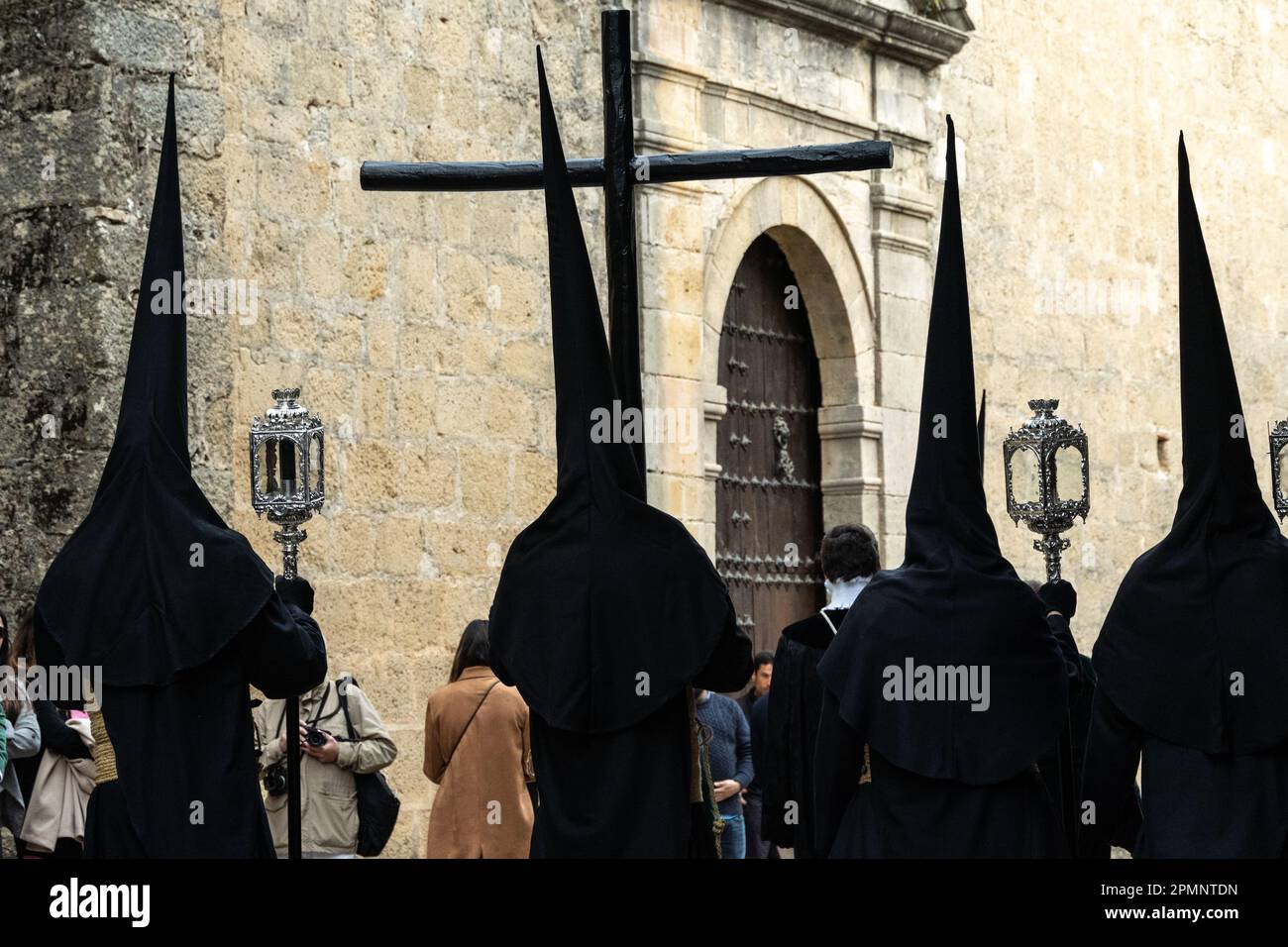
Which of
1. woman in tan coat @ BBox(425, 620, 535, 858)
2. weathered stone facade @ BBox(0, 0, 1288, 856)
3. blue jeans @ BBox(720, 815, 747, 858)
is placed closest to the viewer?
woman in tan coat @ BBox(425, 620, 535, 858)

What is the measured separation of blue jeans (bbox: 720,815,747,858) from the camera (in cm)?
952

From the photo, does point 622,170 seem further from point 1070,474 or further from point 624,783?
point 1070,474

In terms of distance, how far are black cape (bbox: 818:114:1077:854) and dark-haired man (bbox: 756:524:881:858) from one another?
144 centimetres

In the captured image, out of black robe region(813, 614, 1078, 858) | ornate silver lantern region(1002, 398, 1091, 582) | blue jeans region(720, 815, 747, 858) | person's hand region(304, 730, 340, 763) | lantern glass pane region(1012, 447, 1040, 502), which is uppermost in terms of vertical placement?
lantern glass pane region(1012, 447, 1040, 502)

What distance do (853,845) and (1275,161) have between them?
1227 cm

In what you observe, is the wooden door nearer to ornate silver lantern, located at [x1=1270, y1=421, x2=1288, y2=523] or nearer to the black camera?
ornate silver lantern, located at [x1=1270, y1=421, x2=1288, y2=523]

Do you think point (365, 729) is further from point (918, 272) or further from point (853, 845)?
point (918, 272)

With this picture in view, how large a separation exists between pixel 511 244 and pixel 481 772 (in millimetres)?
3388

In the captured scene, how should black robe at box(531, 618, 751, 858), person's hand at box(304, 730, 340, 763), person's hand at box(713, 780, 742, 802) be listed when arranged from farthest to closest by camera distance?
person's hand at box(713, 780, 742, 802), person's hand at box(304, 730, 340, 763), black robe at box(531, 618, 751, 858)

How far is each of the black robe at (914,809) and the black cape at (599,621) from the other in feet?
1.04

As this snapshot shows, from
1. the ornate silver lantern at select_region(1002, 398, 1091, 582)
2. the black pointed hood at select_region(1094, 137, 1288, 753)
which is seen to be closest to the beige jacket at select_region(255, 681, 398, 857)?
the ornate silver lantern at select_region(1002, 398, 1091, 582)

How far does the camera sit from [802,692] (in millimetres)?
7477

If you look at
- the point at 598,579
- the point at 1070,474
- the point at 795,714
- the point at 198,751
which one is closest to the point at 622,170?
the point at 598,579

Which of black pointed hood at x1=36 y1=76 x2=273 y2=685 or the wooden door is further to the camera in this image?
the wooden door
